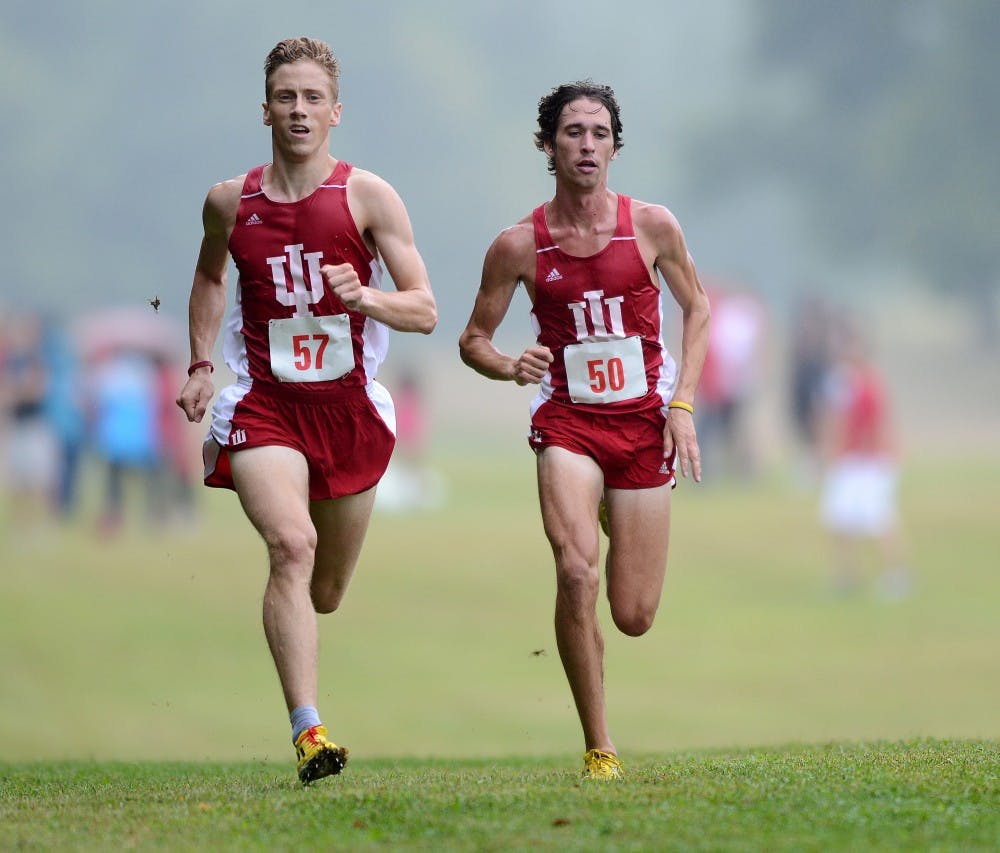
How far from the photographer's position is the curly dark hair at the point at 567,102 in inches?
286

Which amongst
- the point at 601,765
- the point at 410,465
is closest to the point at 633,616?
the point at 601,765

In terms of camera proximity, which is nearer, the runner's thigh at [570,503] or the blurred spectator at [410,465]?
the runner's thigh at [570,503]

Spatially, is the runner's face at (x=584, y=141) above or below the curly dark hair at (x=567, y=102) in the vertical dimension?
→ below

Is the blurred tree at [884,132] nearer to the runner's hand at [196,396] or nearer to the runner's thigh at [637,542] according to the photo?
the runner's thigh at [637,542]

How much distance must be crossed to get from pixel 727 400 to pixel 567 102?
52.4 ft

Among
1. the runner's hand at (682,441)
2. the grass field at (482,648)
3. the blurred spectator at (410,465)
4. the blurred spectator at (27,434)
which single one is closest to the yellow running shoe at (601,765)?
the runner's hand at (682,441)

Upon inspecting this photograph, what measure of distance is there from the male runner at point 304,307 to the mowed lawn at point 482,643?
718cm

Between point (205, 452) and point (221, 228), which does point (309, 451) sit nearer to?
point (205, 452)

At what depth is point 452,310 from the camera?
22391 millimetres

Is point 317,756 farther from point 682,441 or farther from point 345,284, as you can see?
point 682,441

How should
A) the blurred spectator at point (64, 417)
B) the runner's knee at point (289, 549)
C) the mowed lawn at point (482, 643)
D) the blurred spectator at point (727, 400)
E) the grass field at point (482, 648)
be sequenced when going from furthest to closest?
1. the blurred spectator at point (727, 400)
2. the blurred spectator at point (64, 417)
3. the mowed lawn at point (482, 643)
4. the grass field at point (482, 648)
5. the runner's knee at point (289, 549)

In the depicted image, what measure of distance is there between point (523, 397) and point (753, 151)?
505 cm

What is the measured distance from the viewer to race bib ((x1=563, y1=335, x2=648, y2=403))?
7.20m

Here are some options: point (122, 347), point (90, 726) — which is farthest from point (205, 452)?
point (122, 347)
